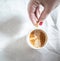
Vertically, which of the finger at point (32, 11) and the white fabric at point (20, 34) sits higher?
the finger at point (32, 11)

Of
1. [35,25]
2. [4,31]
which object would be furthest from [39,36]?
[4,31]

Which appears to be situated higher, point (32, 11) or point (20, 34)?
point (32, 11)

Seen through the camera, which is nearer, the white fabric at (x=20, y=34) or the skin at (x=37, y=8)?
the skin at (x=37, y=8)

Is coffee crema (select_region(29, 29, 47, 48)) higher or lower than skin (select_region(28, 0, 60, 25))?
lower
